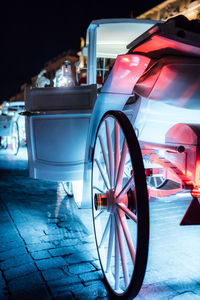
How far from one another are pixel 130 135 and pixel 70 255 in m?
1.37

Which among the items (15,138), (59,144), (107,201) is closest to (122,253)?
(107,201)

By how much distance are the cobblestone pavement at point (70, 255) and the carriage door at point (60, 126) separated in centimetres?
64

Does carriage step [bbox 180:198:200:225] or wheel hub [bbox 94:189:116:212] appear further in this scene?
wheel hub [bbox 94:189:116:212]

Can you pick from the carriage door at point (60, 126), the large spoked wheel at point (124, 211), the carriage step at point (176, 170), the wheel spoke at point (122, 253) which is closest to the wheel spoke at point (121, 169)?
A: the large spoked wheel at point (124, 211)

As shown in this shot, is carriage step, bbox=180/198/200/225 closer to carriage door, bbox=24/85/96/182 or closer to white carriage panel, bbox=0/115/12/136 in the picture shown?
carriage door, bbox=24/85/96/182

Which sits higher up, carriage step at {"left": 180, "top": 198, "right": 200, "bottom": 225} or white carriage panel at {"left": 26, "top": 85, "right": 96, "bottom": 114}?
white carriage panel at {"left": 26, "top": 85, "right": 96, "bottom": 114}

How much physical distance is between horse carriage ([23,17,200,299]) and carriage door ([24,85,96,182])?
1 cm

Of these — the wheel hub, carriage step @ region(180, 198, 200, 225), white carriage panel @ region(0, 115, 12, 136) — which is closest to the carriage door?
the wheel hub

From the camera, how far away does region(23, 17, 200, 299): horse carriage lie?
5.28 ft

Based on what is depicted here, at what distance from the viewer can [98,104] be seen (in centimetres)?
243

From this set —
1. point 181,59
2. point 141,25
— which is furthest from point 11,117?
point 181,59

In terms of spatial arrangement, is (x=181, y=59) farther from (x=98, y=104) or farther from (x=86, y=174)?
(x=86, y=174)

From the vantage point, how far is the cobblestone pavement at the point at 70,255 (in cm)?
202

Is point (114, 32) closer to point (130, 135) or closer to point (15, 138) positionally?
point (130, 135)
